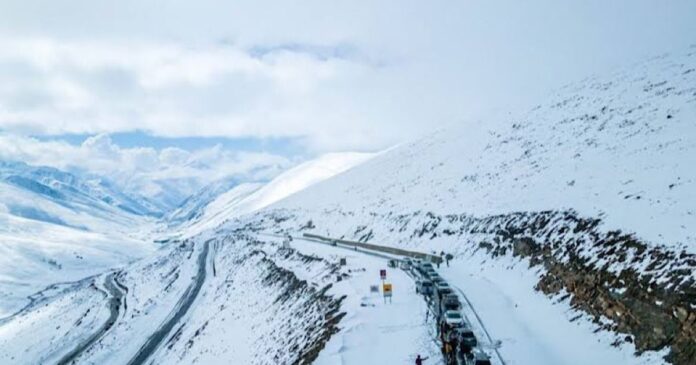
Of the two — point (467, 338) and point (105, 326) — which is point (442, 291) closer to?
point (467, 338)

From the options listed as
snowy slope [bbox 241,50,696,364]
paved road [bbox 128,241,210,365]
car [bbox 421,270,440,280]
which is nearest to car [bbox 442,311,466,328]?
snowy slope [bbox 241,50,696,364]

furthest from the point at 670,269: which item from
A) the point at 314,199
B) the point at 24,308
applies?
the point at 24,308

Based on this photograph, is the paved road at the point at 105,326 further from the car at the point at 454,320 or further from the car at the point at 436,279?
the car at the point at 454,320

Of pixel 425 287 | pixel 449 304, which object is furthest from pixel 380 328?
pixel 425 287

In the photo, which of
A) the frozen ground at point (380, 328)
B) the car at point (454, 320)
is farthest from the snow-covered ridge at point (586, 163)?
the frozen ground at point (380, 328)

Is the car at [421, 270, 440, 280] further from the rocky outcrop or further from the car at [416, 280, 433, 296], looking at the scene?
the rocky outcrop

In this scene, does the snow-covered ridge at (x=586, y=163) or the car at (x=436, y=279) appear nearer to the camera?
the snow-covered ridge at (x=586, y=163)

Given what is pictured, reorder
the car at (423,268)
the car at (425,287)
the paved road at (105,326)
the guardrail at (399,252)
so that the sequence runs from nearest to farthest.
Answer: the car at (425,287) < the car at (423,268) < the guardrail at (399,252) < the paved road at (105,326)
